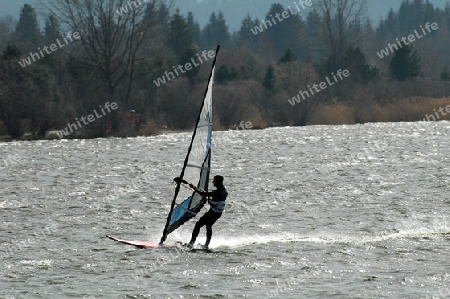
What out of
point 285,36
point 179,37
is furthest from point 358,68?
point 285,36

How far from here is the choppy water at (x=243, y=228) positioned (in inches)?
607

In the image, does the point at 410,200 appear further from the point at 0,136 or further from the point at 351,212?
the point at 0,136

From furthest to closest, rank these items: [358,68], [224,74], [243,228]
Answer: [358,68] → [224,74] → [243,228]

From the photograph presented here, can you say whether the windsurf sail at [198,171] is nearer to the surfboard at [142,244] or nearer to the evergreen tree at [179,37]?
the surfboard at [142,244]

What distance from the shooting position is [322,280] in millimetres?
15656

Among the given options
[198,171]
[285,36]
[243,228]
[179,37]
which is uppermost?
[179,37]

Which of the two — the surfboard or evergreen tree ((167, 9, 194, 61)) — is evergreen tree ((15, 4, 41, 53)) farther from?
the surfboard

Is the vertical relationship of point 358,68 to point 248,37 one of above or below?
below

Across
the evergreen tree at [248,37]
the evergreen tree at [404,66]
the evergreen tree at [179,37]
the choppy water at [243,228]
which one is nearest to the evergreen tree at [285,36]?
the evergreen tree at [248,37]

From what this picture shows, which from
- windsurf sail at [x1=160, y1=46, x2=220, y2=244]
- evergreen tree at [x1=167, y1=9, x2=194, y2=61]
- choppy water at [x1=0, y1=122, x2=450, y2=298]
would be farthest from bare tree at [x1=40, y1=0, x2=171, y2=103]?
windsurf sail at [x1=160, y1=46, x2=220, y2=244]

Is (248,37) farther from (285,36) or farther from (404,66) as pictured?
(404,66)

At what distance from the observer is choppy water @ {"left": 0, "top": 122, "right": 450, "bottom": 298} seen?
50.6 feet

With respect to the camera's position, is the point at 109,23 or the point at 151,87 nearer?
the point at 109,23

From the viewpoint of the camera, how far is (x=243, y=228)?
73.1 feet
